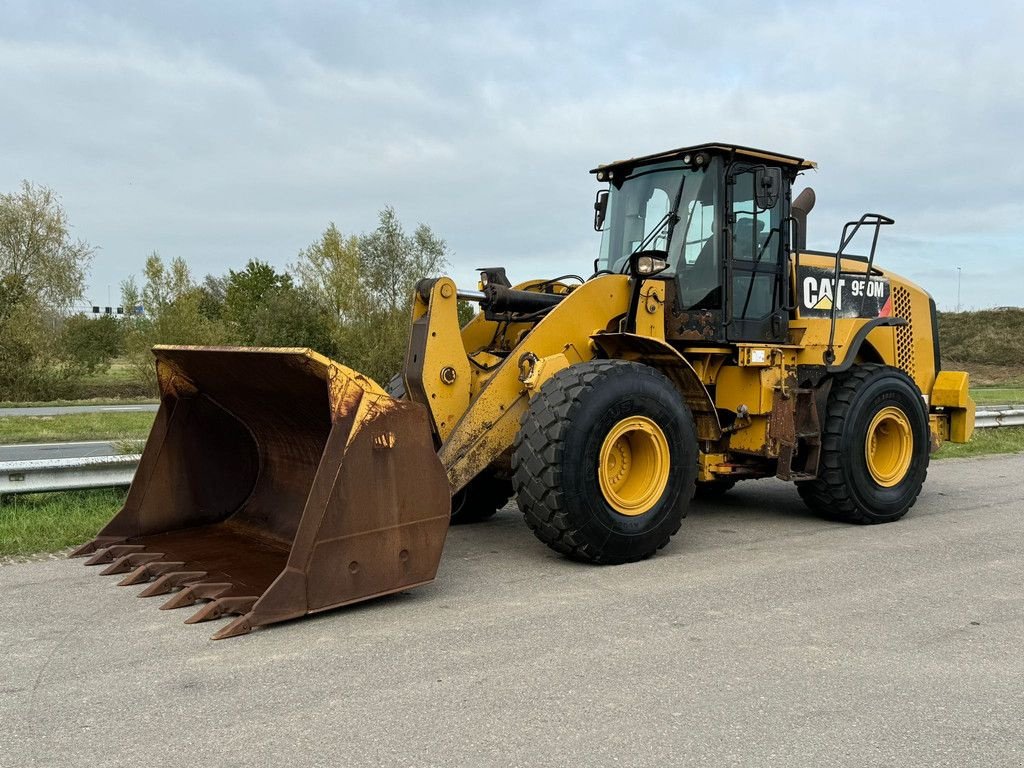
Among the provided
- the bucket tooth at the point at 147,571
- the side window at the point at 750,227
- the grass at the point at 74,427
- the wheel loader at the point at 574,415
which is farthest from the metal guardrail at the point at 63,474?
the side window at the point at 750,227

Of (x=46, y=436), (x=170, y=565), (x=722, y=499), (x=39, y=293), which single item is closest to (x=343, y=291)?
(x=39, y=293)

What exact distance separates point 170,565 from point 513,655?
2.31 meters

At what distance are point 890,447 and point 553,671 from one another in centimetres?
500

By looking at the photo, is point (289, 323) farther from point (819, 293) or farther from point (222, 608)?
point (222, 608)

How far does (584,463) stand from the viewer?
17.7 feet

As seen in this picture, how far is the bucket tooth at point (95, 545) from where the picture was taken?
5734mm

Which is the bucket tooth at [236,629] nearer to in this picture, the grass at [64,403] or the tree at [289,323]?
the grass at [64,403]

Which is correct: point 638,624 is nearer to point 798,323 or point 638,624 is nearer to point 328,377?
point 328,377

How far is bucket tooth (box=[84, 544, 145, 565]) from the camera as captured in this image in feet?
18.1

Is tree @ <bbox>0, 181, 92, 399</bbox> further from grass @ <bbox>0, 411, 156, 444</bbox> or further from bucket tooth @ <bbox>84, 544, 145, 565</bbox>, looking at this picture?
bucket tooth @ <bbox>84, 544, 145, 565</bbox>

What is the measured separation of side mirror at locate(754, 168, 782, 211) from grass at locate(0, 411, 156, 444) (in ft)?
29.6

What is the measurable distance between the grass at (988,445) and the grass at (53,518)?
10.0 m

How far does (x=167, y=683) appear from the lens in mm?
3639

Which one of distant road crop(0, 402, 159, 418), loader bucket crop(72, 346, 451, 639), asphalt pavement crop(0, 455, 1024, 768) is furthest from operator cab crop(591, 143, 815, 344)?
distant road crop(0, 402, 159, 418)
